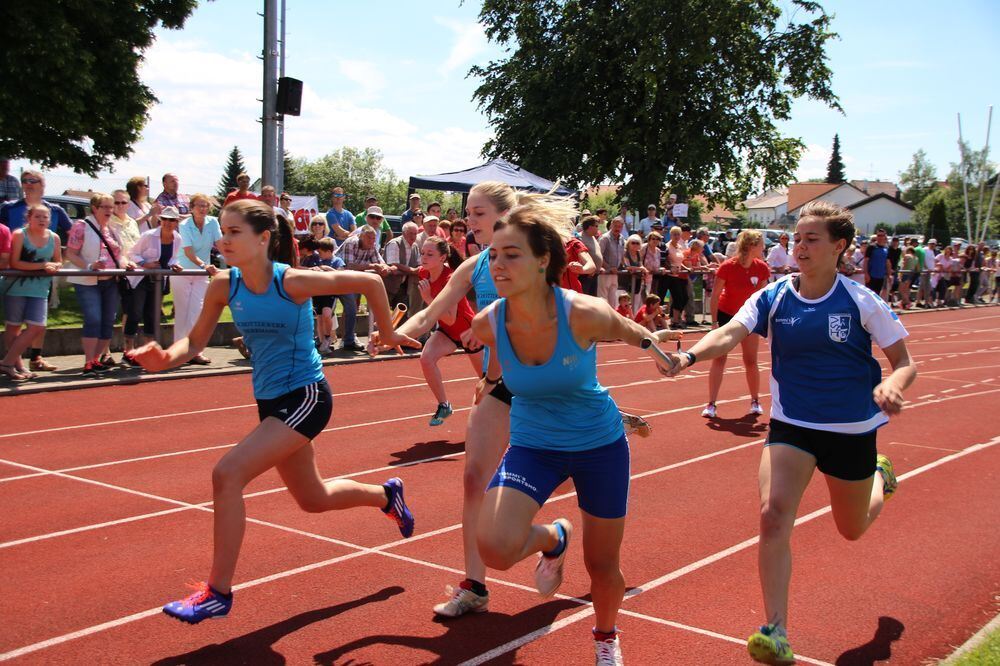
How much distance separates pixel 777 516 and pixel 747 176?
127ft

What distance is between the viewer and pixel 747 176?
41.2 m

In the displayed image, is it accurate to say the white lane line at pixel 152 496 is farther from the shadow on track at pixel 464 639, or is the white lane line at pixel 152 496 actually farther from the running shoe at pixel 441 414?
the shadow on track at pixel 464 639

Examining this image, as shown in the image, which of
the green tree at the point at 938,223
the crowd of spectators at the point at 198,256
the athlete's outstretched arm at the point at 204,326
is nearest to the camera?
the athlete's outstretched arm at the point at 204,326

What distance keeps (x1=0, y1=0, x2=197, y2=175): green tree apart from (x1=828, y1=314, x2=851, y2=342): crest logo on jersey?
69.9 ft

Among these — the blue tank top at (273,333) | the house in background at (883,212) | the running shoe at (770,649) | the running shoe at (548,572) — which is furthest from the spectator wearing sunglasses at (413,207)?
the house in background at (883,212)

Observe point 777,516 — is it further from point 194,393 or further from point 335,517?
point 194,393

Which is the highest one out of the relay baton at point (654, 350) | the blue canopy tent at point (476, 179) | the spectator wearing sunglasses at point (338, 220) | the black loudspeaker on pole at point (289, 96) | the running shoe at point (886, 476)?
the black loudspeaker on pole at point (289, 96)

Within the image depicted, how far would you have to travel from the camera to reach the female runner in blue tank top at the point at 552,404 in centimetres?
413

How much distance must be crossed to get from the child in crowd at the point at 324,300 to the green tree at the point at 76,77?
11166 mm

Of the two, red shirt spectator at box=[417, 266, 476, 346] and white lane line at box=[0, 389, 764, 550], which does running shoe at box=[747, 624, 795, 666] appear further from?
red shirt spectator at box=[417, 266, 476, 346]

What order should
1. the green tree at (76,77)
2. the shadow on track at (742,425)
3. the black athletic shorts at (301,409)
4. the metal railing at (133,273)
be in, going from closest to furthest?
the black athletic shorts at (301,409)
the shadow on track at (742,425)
the metal railing at (133,273)
the green tree at (76,77)

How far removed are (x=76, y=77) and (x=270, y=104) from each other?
8251 mm

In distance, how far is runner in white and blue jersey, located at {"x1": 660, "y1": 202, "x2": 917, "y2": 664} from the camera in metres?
4.75

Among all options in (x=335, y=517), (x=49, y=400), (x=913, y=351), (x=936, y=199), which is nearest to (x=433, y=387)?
(x=335, y=517)
